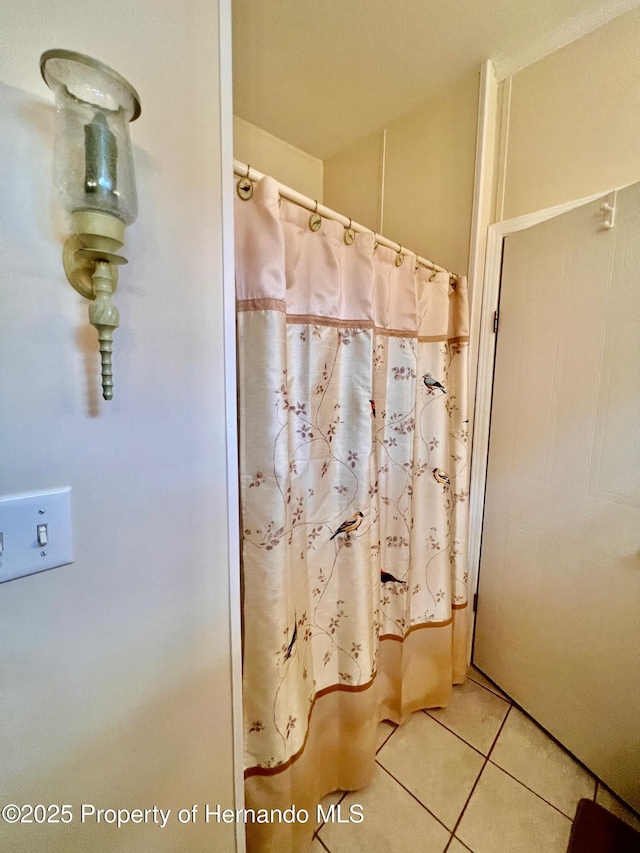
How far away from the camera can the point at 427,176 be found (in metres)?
1.49

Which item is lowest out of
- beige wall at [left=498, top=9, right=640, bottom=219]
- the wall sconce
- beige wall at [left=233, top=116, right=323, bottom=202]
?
the wall sconce

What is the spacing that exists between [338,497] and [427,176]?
58.3 inches

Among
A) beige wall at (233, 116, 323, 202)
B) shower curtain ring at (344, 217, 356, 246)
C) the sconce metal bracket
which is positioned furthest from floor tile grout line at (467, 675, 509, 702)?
beige wall at (233, 116, 323, 202)

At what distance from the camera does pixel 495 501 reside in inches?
56.9

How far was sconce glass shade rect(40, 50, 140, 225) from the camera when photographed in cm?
40

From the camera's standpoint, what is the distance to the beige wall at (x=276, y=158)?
5.28 ft

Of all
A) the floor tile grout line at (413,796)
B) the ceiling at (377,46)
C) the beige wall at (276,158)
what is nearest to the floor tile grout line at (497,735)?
the floor tile grout line at (413,796)

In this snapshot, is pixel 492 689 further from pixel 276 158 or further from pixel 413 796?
pixel 276 158

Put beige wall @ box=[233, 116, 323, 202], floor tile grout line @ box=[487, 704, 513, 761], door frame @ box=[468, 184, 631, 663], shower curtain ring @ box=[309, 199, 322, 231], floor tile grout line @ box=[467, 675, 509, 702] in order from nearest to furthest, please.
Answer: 1. shower curtain ring @ box=[309, 199, 322, 231]
2. floor tile grout line @ box=[487, 704, 513, 761]
3. door frame @ box=[468, 184, 631, 663]
4. floor tile grout line @ box=[467, 675, 509, 702]
5. beige wall @ box=[233, 116, 323, 202]

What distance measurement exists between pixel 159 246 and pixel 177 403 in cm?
26

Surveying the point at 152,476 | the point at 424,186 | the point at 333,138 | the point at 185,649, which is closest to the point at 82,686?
the point at 185,649

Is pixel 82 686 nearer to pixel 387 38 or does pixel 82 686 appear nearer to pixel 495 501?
pixel 495 501

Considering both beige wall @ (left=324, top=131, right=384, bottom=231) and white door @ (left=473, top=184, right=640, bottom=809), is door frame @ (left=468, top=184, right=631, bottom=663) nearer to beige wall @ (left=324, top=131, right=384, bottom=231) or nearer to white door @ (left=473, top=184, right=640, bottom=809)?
white door @ (left=473, top=184, right=640, bottom=809)

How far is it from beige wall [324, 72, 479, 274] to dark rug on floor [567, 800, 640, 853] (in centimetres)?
193
